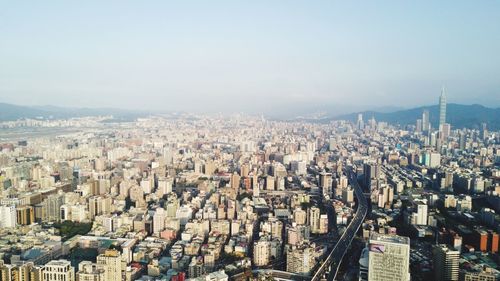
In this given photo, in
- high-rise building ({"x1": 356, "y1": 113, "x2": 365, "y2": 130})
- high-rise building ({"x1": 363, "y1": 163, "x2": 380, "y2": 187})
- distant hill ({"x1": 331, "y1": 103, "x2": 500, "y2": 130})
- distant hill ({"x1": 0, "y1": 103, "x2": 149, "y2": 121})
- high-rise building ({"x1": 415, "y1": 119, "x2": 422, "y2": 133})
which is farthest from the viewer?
high-rise building ({"x1": 356, "y1": 113, "x2": 365, "y2": 130})

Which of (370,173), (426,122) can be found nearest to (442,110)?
(426,122)

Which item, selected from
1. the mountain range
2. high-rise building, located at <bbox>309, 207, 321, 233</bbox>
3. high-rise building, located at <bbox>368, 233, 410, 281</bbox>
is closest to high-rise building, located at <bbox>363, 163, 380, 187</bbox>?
high-rise building, located at <bbox>309, 207, 321, 233</bbox>

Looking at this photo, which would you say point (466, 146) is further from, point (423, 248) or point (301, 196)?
point (423, 248)

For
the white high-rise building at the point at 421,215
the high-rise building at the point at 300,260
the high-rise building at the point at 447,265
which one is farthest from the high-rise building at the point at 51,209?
the white high-rise building at the point at 421,215

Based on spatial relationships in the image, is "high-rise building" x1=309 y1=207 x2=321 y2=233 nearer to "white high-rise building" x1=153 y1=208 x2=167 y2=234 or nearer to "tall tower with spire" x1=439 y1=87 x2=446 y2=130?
"white high-rise building" x1=153 y1=208 x2=167 y2=234

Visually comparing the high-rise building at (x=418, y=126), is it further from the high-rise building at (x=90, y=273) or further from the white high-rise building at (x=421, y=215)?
the high-rise building at (x=90, y=273)
